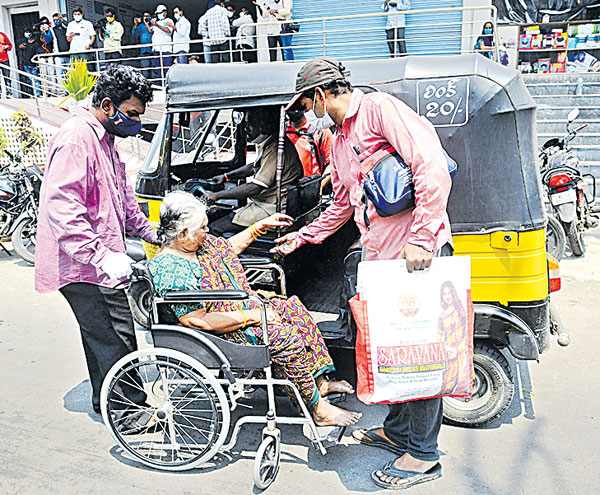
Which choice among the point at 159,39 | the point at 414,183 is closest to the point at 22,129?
the point at 159,39

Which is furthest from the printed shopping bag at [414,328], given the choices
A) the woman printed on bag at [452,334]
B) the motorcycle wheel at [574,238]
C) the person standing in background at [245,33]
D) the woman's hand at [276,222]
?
the person standing in background at [245,33]

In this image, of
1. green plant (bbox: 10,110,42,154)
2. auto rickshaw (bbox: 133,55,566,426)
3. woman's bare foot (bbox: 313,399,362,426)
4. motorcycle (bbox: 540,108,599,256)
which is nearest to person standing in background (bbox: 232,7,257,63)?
green plant (bbox: 10,110,42,154)

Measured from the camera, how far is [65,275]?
10.7ft

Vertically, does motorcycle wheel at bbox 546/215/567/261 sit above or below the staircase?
below

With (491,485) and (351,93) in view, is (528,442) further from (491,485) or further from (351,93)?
(351,93)

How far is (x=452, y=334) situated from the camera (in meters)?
2.71

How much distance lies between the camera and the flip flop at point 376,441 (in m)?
3.21

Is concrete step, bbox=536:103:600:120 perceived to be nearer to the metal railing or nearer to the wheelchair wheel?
the metal railing

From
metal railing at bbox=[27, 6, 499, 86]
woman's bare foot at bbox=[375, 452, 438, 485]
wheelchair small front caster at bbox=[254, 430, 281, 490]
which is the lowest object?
woman's bare foot at bbox=[375, 452, 438, 485]

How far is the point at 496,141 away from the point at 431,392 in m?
1.42

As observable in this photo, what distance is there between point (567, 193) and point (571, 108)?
211 inches

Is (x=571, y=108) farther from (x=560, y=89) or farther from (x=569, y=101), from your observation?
(x=560, y=89)

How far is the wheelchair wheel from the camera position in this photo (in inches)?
113

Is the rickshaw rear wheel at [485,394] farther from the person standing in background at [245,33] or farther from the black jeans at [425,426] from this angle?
the person standing in background at [245,33]
